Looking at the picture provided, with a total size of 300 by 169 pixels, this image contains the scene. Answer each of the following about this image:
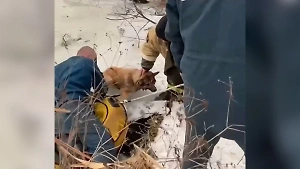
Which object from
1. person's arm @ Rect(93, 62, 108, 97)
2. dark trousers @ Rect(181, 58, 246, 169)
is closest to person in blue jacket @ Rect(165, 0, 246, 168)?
dark trousers @ Rect(181, 58, 246, 169)

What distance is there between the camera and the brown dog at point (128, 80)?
0.55 m

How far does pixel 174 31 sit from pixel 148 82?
8 cm

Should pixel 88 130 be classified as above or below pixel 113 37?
below

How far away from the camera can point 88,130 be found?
0.46 metres

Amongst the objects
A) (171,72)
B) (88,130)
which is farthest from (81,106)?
(171,72)

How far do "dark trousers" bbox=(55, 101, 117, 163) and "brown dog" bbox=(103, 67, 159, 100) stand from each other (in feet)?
0.26

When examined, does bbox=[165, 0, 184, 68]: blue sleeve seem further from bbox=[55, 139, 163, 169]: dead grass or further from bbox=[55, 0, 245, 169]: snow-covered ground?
bbox=[55, 139, 163, 169]: dead grass

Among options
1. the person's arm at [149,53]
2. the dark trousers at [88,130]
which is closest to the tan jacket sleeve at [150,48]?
the person's arm at [149,53]

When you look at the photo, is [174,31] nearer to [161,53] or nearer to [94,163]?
[161,53]
